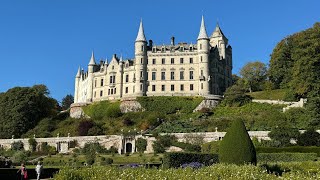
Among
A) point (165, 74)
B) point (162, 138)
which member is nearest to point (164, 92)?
point (165, 74)

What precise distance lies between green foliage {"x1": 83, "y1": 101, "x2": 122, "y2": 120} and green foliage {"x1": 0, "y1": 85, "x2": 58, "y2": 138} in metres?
8.29

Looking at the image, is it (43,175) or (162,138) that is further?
(162,138)

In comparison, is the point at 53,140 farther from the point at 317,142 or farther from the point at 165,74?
the point at 317,142

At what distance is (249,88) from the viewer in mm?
81812

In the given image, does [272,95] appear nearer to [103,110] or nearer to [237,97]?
[237,97]

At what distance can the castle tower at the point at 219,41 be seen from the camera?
80.9 metres

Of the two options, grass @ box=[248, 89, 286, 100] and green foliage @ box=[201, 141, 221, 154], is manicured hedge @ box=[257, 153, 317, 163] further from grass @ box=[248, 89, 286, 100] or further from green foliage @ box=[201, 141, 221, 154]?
grass @ box=[248, 89, 286, 100]

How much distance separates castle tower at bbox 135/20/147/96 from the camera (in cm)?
7375

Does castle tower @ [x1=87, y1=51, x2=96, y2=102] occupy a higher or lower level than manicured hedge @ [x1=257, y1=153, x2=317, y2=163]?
higher

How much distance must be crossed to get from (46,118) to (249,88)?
3912cm

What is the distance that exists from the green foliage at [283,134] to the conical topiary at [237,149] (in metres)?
25.6

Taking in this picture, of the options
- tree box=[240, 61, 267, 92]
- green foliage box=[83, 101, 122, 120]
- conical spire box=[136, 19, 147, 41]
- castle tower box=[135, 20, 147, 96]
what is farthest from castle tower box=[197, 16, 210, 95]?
tree box=[240, 61, 267, 92]

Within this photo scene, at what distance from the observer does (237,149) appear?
20594 mm

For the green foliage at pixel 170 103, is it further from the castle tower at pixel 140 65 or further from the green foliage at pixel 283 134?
the green foliage at pixel 283 134
